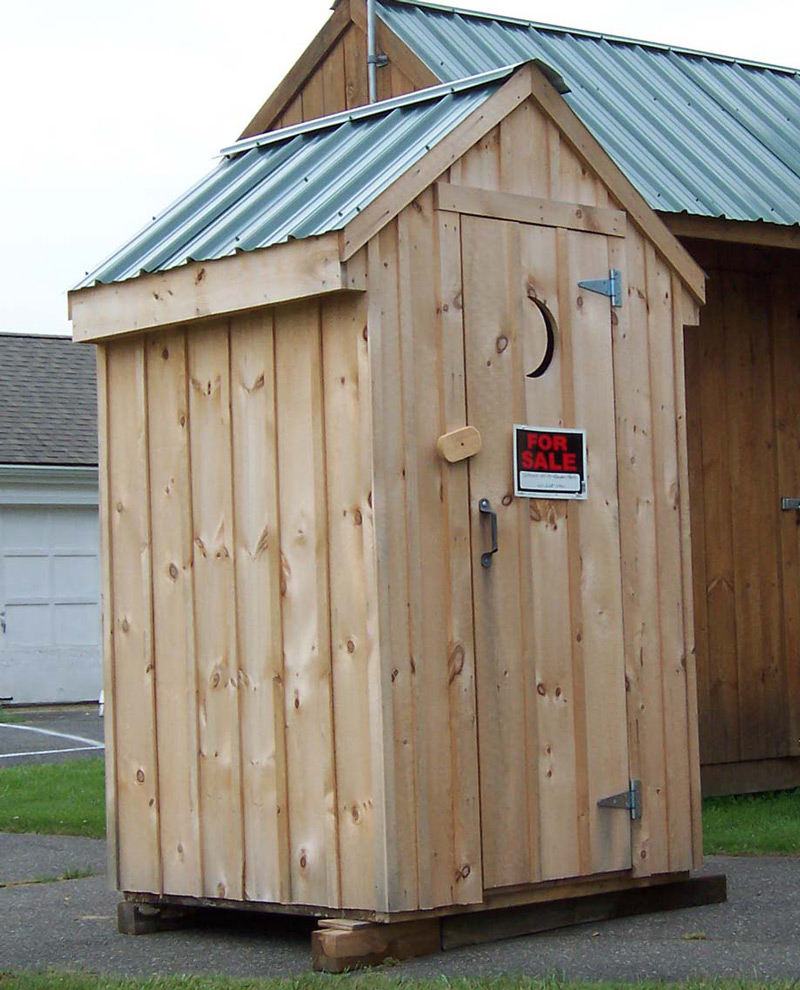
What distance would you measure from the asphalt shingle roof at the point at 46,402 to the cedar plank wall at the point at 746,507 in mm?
12015

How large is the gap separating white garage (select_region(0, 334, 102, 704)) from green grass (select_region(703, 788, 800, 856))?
11967mm

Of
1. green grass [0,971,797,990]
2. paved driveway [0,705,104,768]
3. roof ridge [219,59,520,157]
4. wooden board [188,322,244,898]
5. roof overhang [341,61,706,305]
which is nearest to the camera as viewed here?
green grass [0,971,797,990]

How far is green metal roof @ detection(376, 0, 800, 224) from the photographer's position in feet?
31.0

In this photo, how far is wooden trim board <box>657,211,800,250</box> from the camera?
8.91 m

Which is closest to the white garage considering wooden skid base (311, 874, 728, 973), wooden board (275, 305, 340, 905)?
wooden skid base (311, 874, 728, 973)

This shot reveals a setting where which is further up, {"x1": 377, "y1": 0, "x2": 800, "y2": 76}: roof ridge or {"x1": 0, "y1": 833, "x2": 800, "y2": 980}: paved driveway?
{"x1": 377, "y1": 0, "x2": 800, "y2": 76}: roof ridge

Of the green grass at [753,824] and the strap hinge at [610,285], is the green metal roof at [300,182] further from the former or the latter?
the green grass at [753,824]

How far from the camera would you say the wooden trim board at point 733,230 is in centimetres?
891

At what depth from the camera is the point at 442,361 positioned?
616cm

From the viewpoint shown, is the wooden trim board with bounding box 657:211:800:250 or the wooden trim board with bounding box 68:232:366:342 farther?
the wooden trim board with bounding box 657:211:800:250

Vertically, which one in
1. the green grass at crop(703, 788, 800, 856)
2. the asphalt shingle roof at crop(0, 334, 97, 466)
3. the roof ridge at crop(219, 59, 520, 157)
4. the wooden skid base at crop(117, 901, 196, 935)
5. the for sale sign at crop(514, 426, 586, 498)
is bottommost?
the green grass at crop(703, 788, 800, 856)

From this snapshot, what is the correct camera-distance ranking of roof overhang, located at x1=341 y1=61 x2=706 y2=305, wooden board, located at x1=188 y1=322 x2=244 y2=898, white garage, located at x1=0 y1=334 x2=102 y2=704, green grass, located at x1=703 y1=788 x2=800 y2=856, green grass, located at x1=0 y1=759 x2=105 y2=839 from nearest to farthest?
roof overhang, located at x1=341 y1=61 x2=706 y2=305 → wooden board, located at x1=188 y1=322 x2=244 y2=898 → green grass, located at x1=703 y1=788 x2=800 y2=856 → green grass, located at x1=0 y1=759 x2=105 y2=839 → white garage, located at x1=0 y1=334 x2=102 y2=704

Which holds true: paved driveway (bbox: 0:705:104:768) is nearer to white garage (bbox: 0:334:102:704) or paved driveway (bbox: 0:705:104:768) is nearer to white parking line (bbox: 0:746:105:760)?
white parking line (bbox: 0:746:105:760)

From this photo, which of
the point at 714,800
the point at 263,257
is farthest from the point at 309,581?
the point at 714,800
